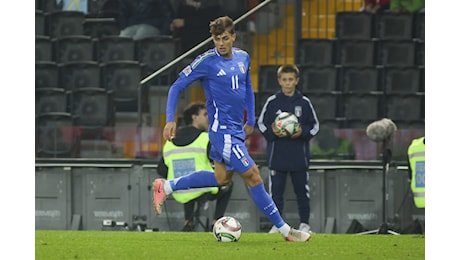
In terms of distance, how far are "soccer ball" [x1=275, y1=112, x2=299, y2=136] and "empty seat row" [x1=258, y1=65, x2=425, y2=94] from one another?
2976 millimetres

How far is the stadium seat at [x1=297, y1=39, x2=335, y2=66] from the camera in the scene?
55.2 ft

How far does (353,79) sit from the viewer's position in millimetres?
16578

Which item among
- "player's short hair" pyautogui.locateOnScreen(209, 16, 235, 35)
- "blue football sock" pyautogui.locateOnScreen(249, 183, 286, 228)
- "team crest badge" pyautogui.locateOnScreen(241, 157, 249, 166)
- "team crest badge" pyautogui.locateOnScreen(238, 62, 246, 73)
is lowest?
"blue football sock" pyautogui.locateOnScreen(249, 183, 286, 228)

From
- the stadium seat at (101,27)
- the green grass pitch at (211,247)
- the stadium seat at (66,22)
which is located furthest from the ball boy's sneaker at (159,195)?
the stadium seat at (66,22)

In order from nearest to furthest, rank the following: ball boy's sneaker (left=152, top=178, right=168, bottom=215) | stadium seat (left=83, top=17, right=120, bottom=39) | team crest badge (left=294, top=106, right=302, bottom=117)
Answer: ball boy's sneaker (left=152, top=178, right=168, bottom=215) < team crest badge (left=294, top=106, right=302, bottom=117) < stadium seat (left=83, top=17, right=120, bottom=39)

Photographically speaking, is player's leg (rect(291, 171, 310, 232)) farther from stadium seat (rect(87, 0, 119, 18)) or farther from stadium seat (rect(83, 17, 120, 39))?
stadium seat (rect(87, 0, 119, 18))


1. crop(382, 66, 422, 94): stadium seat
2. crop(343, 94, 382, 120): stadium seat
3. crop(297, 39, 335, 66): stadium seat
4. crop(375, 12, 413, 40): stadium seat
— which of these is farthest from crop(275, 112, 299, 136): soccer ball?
crop(375, 12, 413, 40): stadium seat

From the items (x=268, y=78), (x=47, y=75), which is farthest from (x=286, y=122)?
(x=47, y=75)

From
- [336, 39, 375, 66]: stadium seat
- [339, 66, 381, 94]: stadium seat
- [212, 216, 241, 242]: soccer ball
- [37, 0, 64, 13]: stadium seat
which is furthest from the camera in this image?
[37, 0, 64, 13]: stadium seat

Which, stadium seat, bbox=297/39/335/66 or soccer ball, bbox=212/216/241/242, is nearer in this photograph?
soccer ball, bbox=212/216/241/242

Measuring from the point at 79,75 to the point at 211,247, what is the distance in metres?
7.52

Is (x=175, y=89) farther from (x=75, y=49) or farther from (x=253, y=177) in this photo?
(x=75, y=49)
